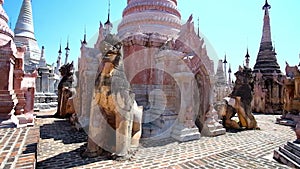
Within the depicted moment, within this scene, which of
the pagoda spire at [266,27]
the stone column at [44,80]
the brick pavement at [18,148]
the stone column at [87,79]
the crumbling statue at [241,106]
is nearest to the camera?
the brick pavement at [18,148]

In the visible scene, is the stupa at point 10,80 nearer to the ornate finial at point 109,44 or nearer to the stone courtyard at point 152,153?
the stone courtyard at point 152,153

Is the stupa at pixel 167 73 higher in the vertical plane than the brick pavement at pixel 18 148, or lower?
higher

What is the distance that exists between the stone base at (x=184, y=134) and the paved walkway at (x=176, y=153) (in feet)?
0.67

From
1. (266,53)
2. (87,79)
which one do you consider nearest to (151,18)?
(87,79)

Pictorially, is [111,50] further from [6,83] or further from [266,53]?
[266,53]

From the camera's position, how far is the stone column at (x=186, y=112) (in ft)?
21.1

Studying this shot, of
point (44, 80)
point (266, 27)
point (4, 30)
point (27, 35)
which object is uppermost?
point (27, 35)

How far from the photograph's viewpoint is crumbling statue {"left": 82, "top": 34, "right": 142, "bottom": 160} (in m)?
4.39

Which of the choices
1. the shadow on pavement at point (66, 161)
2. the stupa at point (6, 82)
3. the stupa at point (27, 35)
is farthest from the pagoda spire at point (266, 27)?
the stupa at point (27, 35)

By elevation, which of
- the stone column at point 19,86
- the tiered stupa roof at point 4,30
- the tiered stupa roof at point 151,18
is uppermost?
the tiered stupa roof at point 151,18

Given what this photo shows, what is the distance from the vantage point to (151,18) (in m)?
10.4

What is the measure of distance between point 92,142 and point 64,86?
7766mm

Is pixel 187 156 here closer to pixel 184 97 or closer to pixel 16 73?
pixel 184 97

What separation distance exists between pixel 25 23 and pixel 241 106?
26.9 m
